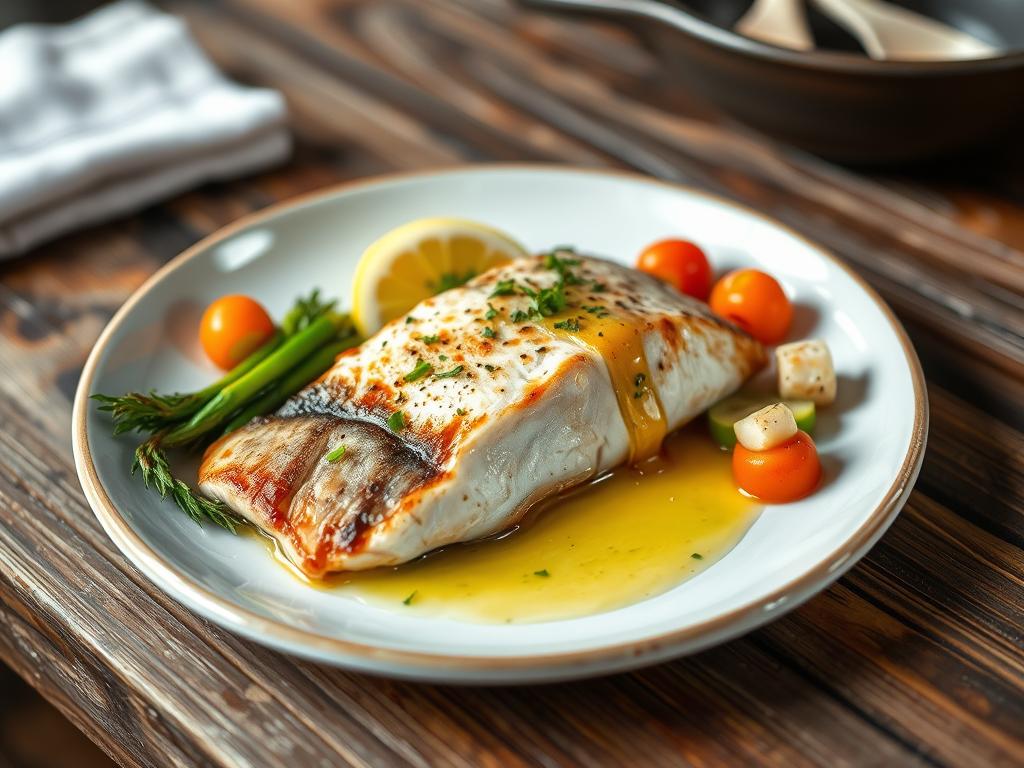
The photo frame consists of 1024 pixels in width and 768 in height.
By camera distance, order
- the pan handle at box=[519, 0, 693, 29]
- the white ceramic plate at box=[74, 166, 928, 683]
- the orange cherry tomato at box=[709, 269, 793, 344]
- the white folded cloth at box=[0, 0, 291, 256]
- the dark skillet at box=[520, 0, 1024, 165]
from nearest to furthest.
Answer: the white ceramic plate at box=[74, 166, 928, 683]
the orange cherry tomato at box=[709, 269, 793, 344]
the dark skillet at box=[520, 0, 1024, 165]
the pan handle at box=[519, 0, 693, 29]
the white folded cloth at box=[0, 0, 291, 256]

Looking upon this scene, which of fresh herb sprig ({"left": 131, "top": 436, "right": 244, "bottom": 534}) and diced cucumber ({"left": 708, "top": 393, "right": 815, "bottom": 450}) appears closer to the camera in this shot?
fresh herb sprig ({"left": 131, "top": 436, "right": 244, "bottom": 534})


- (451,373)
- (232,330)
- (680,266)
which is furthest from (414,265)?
(680,266)

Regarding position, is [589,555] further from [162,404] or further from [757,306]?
[162,404]

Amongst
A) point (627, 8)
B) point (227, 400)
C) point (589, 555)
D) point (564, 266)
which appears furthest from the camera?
point (627, 8)

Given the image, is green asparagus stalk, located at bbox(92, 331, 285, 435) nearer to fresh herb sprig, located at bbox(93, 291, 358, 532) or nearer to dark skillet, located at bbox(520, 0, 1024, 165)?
fresh herb sprig, located at bbox(93, 291, 358, 532)

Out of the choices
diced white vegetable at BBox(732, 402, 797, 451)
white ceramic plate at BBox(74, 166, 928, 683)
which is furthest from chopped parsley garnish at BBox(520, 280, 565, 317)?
white ceramic plate at BBox(74, 166, 928, 683)

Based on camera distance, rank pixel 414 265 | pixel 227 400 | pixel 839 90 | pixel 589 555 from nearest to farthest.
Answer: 1. pixel 589 555
2. pixel 227 400
3. pixel 414 265
4. pixel 839 90

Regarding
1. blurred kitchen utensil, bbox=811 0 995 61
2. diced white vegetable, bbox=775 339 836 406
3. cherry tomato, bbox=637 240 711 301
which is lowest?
diced white vegetable, bbox=775 339 836 406
